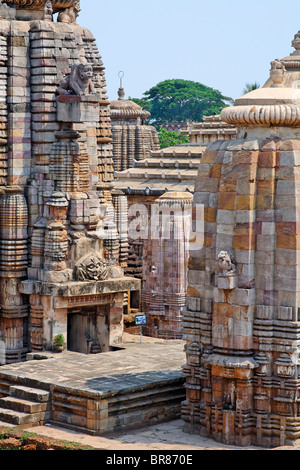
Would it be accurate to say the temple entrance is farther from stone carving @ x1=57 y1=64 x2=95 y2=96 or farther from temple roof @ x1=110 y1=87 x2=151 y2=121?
temple roof @ x1=110 y1=87 x2=151 y2=121

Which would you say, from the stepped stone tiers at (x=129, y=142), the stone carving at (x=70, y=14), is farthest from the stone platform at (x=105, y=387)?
the stepped stone tiers at (x=129, y=142)

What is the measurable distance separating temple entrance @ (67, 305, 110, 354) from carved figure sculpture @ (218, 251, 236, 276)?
28.4ft

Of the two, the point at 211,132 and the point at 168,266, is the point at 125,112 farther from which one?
the point at 168,266

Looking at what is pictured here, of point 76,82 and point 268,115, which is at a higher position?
point 76,82

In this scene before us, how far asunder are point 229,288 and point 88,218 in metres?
8.02

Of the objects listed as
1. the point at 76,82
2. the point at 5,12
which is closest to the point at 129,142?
the point at 5,12

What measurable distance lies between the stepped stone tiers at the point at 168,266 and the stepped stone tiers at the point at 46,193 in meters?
4.73

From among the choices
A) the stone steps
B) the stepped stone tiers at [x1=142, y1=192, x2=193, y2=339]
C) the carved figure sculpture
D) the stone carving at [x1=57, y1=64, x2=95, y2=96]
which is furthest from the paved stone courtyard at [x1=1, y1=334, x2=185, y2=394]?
the stone carving at [x1=57, y1=64, x2=95, y2=96]

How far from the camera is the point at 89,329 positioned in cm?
3634

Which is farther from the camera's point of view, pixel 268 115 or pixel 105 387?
pixel 105 387

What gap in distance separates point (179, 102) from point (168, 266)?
277ft

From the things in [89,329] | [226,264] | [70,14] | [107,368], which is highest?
[70,14]
